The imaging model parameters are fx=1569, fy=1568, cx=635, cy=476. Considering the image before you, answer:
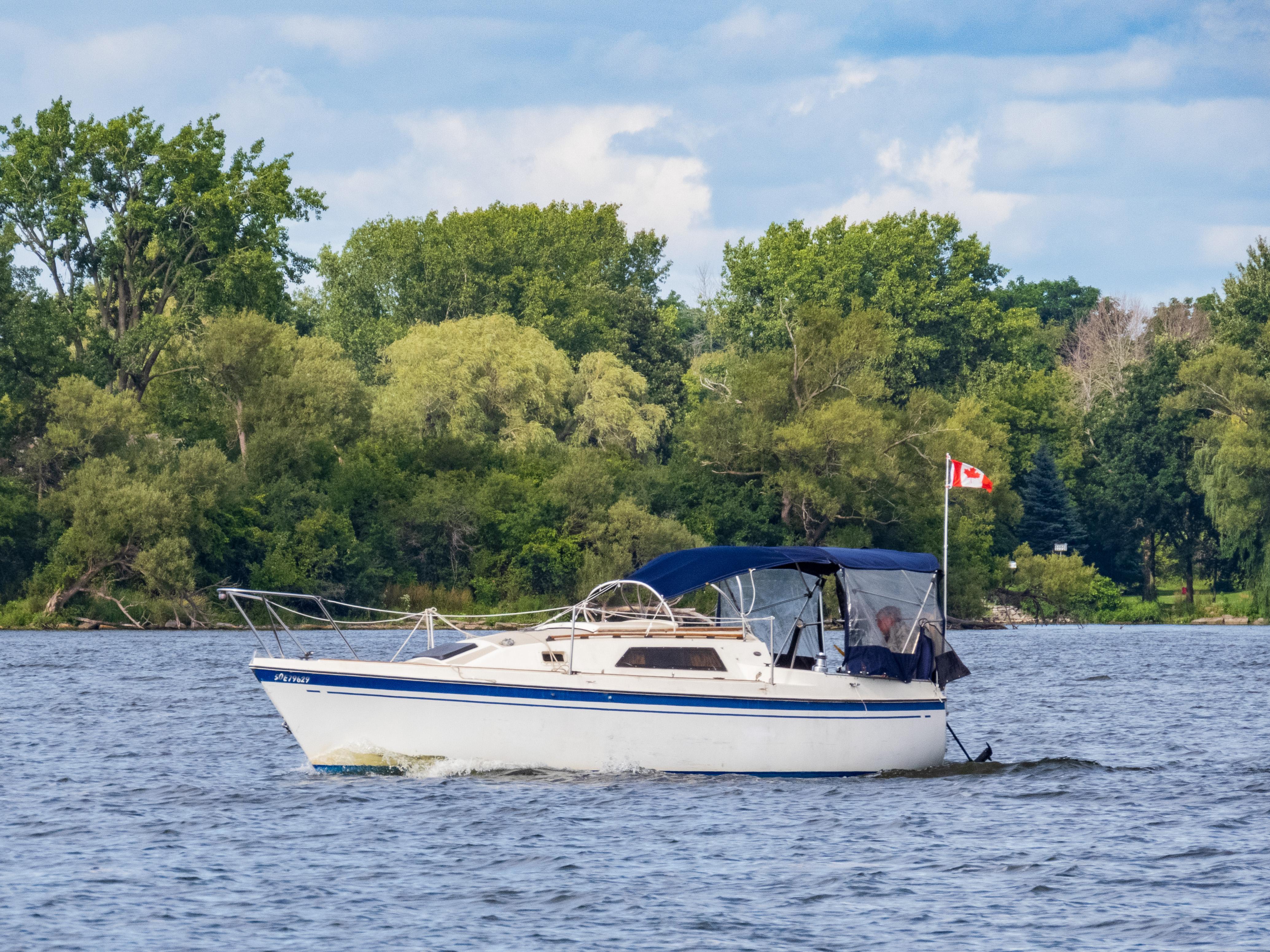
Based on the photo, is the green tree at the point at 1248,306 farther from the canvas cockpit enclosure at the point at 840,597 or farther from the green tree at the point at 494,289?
the canvas cockpit enclosure at the point at 840,597

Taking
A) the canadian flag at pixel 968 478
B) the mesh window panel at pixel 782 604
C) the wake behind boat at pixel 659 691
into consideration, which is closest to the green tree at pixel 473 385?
the canadian flag at pixel 968 478

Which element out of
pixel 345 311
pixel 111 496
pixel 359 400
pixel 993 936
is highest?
pixel 345 311

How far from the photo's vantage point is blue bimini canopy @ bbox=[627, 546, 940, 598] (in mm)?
24828

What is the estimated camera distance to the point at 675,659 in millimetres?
23766

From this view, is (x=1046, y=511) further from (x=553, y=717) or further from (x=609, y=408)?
(x=553, y=717)

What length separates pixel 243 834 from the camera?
67.4ft

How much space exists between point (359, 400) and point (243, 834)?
61.3 metres

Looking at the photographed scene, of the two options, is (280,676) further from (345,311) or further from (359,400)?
(345,311)

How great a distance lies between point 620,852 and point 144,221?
211 ft

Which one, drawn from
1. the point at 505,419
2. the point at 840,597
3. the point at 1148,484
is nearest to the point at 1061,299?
the point at 1148,484

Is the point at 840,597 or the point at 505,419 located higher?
the point at 505,419

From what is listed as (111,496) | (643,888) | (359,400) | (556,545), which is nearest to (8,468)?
(111,496)

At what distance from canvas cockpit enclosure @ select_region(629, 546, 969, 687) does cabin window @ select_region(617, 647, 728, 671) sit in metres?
1.30

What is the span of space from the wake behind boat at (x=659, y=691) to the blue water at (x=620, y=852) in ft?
1.69
